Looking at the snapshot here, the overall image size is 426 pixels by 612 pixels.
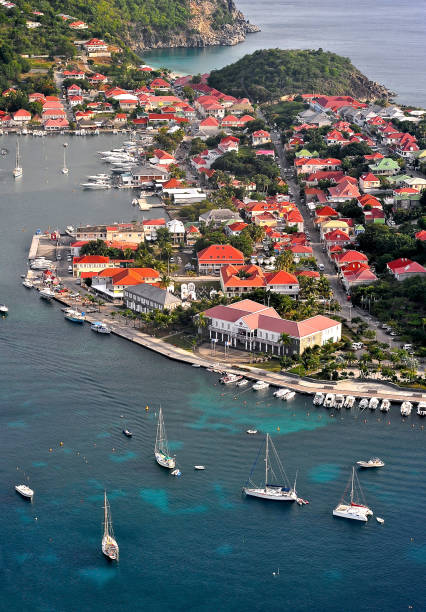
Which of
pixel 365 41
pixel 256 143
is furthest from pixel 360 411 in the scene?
pixel 365 41

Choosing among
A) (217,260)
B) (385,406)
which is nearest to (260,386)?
(385,406)

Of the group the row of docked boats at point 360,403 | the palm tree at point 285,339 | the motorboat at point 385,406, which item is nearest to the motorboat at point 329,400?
the row of docked boats at point 360,403

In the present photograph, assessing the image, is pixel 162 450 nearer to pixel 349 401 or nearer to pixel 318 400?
pixel 318 400

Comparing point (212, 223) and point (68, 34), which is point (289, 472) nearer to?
point (212, 223)

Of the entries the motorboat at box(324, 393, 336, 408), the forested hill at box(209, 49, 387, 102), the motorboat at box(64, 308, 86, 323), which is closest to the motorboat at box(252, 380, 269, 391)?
the motorboat at box(324, 393, 336, 408)

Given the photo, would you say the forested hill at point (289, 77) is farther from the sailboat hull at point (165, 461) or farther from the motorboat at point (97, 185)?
the sailboat hull at point (165, 461)
